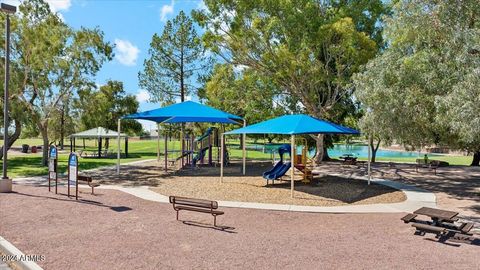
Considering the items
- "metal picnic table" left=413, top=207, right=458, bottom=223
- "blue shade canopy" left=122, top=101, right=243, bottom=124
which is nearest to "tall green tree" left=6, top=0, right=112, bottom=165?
"blue shade canopy" left=122, top=101, right=243, bottom=124

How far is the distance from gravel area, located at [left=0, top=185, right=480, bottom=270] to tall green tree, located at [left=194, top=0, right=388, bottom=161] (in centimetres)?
1481

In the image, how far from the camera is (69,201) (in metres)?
12.2

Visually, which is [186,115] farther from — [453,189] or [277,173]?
[453,189]

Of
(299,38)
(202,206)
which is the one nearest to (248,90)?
(299,38)

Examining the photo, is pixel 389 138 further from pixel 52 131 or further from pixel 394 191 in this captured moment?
pixel 52 131

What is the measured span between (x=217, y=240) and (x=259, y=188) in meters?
7.86

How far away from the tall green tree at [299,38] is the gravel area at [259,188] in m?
8.06

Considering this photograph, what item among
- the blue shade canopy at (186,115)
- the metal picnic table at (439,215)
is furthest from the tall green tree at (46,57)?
the metal picnic table at (439,215)

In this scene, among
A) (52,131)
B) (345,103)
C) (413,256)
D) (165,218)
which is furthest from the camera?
(52,131)

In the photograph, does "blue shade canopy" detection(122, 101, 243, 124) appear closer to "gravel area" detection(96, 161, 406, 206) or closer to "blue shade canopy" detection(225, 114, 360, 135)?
"gravel area" detection(96, 161, 406, 206)

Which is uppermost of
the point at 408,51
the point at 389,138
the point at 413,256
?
the point at 408,51

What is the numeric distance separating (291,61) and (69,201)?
51.4 ft

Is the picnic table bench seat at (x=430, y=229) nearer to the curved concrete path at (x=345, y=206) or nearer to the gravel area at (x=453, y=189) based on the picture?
the gravel area at (x=453, y=189)

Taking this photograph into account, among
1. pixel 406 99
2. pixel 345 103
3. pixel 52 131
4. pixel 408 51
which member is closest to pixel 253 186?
pixel 406 99
